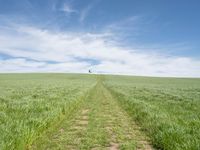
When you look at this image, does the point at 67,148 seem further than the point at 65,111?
No

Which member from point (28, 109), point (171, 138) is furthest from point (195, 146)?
point (28, 109)

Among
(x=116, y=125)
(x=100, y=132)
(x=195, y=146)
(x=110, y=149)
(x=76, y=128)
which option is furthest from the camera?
(x=116, y=125)

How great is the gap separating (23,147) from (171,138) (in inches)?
204

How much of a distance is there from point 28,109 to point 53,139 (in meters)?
4.45

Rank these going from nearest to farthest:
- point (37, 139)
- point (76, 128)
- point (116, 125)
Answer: point (37, 139) < point (76, 128) < point (116, 125)

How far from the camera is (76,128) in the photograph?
12.3 meters

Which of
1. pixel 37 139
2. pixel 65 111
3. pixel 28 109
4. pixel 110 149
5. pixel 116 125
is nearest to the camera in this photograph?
pixel 110 149

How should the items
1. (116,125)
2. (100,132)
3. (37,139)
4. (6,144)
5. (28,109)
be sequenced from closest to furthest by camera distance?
1. (6,144)
2. (37,139)
3. (100,132)
4. (116,125)
5. (28,109)

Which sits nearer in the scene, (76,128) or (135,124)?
(76,128)

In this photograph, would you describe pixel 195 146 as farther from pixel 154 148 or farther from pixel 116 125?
pixel 116 125

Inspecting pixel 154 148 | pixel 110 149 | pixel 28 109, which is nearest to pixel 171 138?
pixel 154 148

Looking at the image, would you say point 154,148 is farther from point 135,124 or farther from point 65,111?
point 65,111

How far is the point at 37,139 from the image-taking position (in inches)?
388

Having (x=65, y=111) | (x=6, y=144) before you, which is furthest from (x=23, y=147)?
(x=65, y=111)
